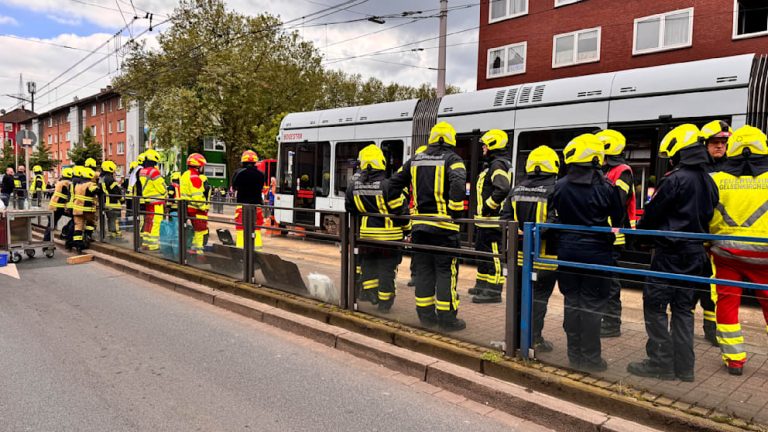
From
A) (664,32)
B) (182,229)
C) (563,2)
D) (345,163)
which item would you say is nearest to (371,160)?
(182,229)

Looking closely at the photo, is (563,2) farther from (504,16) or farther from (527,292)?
(527,292)

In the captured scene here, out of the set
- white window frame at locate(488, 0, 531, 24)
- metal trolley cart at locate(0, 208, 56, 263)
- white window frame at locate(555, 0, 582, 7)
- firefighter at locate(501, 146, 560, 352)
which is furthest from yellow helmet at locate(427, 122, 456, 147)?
white window frame at locate(488, 0, 531, 24)

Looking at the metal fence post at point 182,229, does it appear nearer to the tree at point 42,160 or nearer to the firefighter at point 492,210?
the firefighter at point 492,210

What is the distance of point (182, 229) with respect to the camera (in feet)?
27.3

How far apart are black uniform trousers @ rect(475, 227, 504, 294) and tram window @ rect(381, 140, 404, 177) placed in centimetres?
626

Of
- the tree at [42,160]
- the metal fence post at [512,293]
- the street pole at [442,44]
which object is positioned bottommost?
the metal fence post at [512,293]

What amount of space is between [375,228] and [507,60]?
20009 mm

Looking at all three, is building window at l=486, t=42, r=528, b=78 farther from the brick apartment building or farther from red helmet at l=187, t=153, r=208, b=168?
red helmet at l=187, t=153, r=208, b=168

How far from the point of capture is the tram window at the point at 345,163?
38.8 feet

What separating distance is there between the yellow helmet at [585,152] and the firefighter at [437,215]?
118 centimetres

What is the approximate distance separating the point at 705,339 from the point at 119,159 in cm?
5799

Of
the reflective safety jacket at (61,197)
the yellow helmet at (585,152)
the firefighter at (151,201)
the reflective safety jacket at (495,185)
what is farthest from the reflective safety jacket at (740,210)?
the reflective safety jacket at (61,197)

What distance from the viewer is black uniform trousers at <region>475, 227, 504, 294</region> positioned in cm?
427

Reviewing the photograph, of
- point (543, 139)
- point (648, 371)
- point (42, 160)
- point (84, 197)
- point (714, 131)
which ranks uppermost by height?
point (42, 160)
